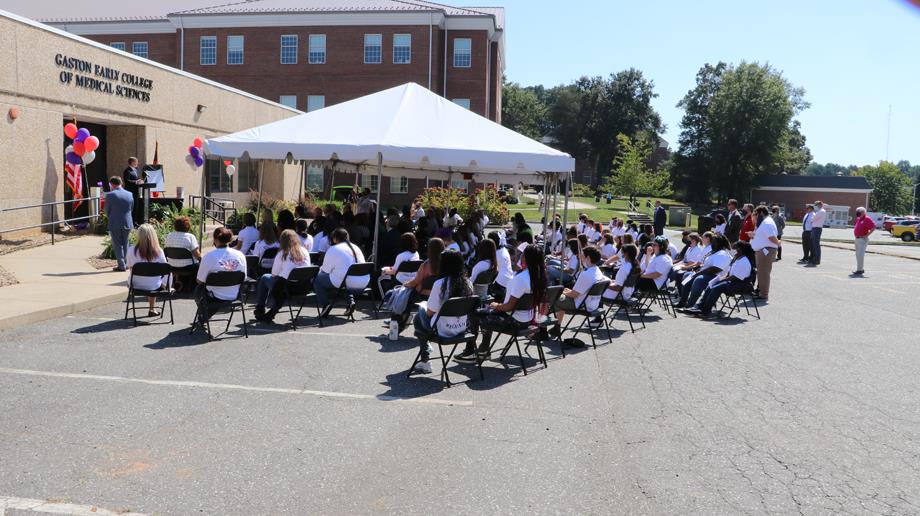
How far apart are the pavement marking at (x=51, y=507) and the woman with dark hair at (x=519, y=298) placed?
4271mm

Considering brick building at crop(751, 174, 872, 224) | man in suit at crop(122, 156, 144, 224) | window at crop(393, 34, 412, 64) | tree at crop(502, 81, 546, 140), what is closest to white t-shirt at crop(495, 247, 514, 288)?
man in suit at crop(122, 156, 144, 224)

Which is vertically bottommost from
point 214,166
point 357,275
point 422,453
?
point 422,453

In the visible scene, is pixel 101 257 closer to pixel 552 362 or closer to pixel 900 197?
pixel 552 362

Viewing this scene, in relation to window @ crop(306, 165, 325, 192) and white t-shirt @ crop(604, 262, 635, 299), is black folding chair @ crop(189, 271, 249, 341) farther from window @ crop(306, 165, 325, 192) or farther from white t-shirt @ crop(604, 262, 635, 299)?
window @ crop(306, 165, 325, 192)

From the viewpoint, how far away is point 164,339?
886 cm

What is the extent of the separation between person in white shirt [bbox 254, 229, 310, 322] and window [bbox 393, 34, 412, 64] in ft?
124

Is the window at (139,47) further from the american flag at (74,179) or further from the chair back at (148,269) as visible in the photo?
the chair back at (148,269)

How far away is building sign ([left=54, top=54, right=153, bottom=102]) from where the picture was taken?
62.4 ft

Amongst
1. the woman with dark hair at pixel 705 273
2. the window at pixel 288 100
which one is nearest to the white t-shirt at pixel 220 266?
the woman with dark hair at pixel 705 273

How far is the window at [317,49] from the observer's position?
46656mm

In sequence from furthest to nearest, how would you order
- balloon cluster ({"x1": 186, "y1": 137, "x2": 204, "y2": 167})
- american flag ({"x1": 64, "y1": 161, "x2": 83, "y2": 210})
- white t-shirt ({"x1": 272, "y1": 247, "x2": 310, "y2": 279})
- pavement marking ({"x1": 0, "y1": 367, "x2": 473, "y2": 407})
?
balloon cluster ({"x1": 186, "y1": 137, "x2": 204, "y2": 167}), american flag ({"x1": 64, "y1": 161, "x2": 83, "y2": 210}), white t-shirt ({"x1": 272, "y1": 247, "x2": 310, "y2": 279}), pavement marking ({"x1": 0, "y1": 367, "x2": 473, "y2": 407})

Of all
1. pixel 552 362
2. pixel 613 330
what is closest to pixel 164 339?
pixel 552 362

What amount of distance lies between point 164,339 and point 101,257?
7.40m

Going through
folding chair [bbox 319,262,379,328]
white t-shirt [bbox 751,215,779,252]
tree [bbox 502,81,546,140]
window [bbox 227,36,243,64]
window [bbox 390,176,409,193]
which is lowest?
folding chair [bbox 319,262,379,328]
